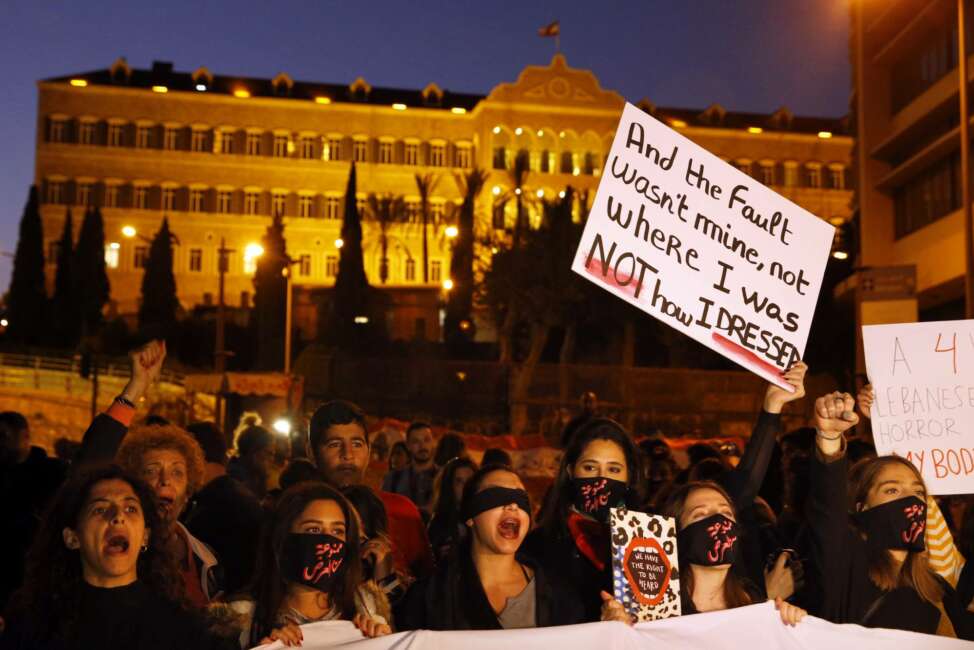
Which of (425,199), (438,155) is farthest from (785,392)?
(438,155)

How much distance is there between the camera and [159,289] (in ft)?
227

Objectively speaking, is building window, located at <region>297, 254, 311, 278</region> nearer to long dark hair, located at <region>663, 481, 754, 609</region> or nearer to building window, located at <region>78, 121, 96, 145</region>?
building window, located at <region>78, 121, 96, 145</region>

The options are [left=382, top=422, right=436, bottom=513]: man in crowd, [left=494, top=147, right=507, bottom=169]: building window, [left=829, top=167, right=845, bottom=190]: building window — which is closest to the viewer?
[left=382, top=422, right=436, bottom=513]: man in crowd

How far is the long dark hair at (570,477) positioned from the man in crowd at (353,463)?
2.96 feet

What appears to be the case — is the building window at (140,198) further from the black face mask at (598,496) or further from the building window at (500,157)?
the black face mask at (598,496)

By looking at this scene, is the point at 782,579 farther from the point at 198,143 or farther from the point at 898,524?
the point at 198,143

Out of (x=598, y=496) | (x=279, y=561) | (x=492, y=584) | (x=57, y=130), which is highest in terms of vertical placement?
(x=57, y=130)

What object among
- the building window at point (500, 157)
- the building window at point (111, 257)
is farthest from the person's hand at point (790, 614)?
the building window at point (500, 157)

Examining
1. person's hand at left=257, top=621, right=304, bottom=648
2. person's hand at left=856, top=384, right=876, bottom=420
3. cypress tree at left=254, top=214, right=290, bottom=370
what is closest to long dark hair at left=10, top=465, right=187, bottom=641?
person's hand at left=257, top=621, right=304, bottom=648

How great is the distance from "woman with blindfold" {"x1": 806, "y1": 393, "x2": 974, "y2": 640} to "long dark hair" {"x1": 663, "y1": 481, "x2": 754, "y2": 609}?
34 centimetres

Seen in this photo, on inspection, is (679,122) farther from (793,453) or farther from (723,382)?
(793,453)

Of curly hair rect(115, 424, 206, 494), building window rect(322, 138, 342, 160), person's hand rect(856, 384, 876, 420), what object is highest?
building window rect(322, 138, 342, 160)

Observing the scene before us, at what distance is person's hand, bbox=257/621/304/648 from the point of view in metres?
4.00

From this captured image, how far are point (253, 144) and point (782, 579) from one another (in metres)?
82.5
